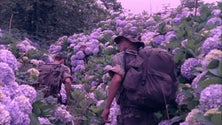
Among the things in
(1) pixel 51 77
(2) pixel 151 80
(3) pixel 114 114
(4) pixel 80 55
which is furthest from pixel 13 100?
(4) pixel 80 55

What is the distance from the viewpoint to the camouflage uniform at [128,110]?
381cm

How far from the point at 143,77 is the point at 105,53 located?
3754mm

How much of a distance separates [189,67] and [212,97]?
1.40 meters

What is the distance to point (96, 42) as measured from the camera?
8586 mm

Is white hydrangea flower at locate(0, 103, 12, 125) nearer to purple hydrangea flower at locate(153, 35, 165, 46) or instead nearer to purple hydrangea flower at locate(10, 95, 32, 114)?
purple hydrangea flower at locate(10, 95, 32, 114)

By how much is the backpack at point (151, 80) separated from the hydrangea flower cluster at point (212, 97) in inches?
48.2

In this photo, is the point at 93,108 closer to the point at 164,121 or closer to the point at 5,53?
the point at 164,121

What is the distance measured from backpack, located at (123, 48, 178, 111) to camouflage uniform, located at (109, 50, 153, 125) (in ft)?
0.21


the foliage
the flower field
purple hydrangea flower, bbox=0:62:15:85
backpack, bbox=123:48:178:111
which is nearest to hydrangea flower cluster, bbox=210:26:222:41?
the flower field

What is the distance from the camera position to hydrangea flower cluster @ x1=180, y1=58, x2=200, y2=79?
3.60m

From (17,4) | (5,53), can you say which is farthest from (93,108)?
(17,4)

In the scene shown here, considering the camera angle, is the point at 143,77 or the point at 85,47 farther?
the point at 85,47

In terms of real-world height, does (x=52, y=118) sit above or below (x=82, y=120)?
above

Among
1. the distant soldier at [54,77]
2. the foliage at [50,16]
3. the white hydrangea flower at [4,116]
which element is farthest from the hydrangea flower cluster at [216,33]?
the foliage at [50,16]
